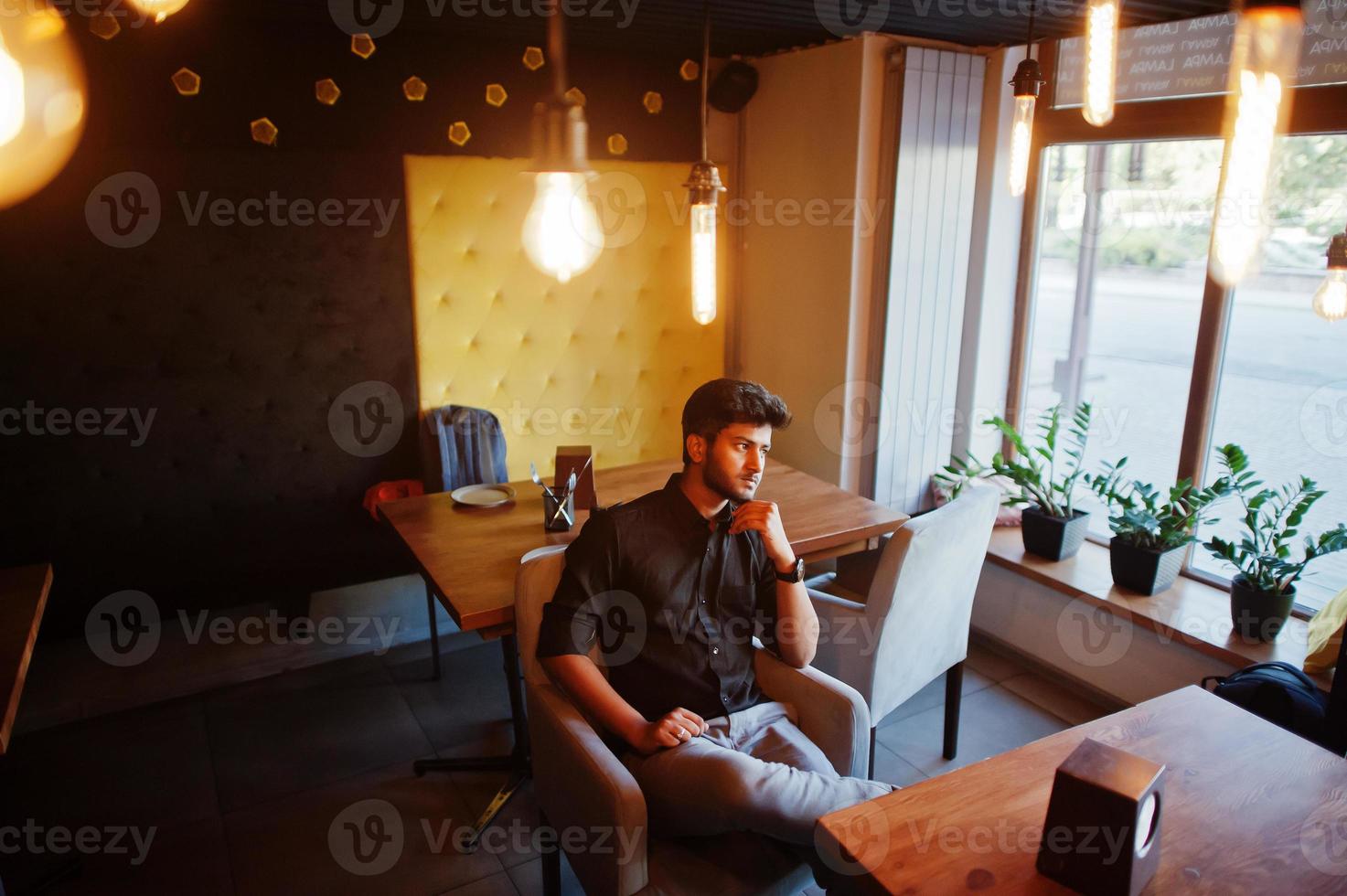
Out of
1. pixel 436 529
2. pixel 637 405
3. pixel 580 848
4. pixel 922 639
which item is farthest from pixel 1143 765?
pixel 637 405

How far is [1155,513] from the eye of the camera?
336cm

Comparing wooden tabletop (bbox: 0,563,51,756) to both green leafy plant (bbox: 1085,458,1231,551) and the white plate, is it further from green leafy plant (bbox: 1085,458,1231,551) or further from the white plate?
green leafy plant (bbox: 1085,458,1231,551)

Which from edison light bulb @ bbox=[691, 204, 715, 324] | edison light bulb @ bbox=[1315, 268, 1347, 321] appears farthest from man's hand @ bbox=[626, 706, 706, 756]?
edison light bulb @ bbox=[1315, 268, 1347, 321]

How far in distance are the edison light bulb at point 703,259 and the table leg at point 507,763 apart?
1.13 meters

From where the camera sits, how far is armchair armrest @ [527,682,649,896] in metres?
1.73

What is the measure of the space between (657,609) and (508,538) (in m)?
0.76

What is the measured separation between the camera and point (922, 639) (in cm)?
270

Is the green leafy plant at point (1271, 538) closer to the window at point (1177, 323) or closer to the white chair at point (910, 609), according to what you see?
the window at point (1177, 323)

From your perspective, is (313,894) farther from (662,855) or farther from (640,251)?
(640,251)

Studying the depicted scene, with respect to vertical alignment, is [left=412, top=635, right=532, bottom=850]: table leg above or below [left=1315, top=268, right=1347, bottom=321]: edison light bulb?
below

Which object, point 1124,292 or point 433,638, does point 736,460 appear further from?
point 1124,292

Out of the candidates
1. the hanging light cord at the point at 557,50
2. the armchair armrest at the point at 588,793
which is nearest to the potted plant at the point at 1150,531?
the armchair armrest at the point at 588,793

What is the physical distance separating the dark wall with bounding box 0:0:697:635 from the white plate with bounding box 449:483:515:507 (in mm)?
730

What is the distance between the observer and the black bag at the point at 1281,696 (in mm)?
2533
